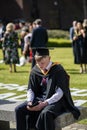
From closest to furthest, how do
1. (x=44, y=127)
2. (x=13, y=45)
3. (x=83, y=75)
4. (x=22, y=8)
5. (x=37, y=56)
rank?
(x=44, y=127) < (x=37, y=56) < (x=83, y=75) < (x=13, y=45) < (x=22, y=8)

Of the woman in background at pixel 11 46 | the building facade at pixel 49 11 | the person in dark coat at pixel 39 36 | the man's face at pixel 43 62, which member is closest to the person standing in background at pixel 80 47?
the person in dark coat at pixel 39 36

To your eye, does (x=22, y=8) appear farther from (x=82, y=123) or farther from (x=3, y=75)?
(x=82, y=123)

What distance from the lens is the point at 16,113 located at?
855 cm

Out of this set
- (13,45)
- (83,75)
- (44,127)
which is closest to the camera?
(44,127)

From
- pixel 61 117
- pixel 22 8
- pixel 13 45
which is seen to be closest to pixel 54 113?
pixel 61 117

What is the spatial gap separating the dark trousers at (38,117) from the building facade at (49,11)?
1527 inches

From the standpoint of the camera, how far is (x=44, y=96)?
8625 mm

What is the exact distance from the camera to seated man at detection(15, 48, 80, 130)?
835 cm

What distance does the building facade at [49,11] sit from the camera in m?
47.3

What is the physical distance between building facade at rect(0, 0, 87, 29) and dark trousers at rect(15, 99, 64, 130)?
Answer: 3878cm

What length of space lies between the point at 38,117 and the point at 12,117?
2.29 feet

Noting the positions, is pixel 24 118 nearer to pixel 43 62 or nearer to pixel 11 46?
pixel 43 62

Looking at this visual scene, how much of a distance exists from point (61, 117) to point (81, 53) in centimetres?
1037

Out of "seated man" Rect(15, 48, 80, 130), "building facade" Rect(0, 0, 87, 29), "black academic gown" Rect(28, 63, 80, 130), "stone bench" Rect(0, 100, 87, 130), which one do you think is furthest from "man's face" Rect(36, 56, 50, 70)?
"building facade" Rect(0, 0, 87, 29)
